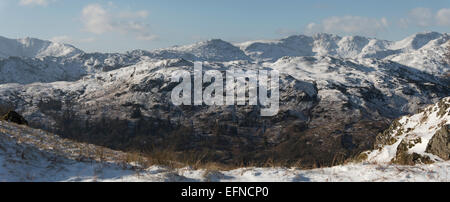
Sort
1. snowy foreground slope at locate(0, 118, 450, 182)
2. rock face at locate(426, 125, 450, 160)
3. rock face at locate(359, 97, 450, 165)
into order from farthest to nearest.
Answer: rock face at locate(359, 97, 450, 165)
rock face at locate(426, 125, 450, 160)
snowy foreground slope at locate(0, 118, 450, 182)

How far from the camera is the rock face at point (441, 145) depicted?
607 inches

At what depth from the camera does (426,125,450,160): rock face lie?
15420mm

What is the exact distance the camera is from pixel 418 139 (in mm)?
21156

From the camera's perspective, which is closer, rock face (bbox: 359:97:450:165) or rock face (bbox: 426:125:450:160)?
rock face (bbox: 426:125:450:160)

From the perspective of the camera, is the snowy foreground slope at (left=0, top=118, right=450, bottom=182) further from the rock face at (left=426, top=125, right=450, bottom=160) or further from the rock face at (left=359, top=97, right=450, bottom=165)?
the rock face at (left=359, top=97, right=450, bottom=165)

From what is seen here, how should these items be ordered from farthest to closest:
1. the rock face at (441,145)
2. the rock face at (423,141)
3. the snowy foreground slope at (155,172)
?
1. the rock face at (423,141)
2. the rock face at (441,145)
3. the snowy foreground slope at (155,172)

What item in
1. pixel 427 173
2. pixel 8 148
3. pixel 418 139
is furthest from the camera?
pixel 418 139

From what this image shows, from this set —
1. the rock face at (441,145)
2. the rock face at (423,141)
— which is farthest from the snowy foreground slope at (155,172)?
the rock face at (423,141)

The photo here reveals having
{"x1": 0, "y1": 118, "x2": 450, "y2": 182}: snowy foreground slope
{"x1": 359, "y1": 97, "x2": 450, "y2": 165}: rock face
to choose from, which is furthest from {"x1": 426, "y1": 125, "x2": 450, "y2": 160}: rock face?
{"x1": 0, "y1": 118, "x2": 450, "y2": 182}: snowy foreground slope

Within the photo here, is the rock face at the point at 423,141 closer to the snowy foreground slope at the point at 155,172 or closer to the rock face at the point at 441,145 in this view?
the rock face at the point at 441,145

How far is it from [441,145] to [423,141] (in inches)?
192
